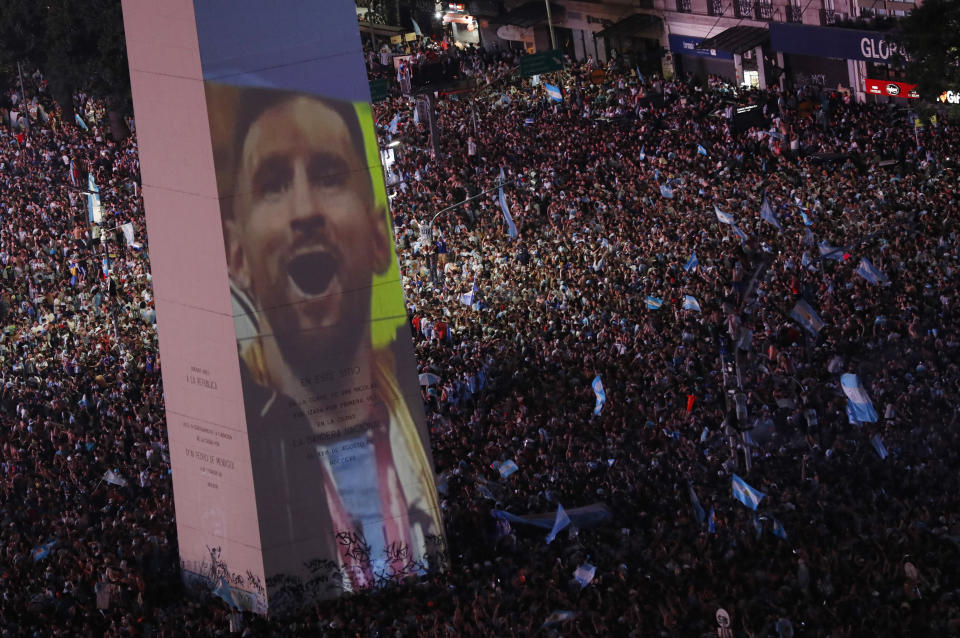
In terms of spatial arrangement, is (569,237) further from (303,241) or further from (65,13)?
(65,13)

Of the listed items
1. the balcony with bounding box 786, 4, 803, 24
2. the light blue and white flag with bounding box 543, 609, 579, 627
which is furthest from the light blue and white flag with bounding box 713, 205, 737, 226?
the balcony with bounding box 786, 4, 803, 24

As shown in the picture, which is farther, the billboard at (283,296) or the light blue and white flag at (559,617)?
the billboard at (283,296)

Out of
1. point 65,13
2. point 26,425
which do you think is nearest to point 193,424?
point 26,425

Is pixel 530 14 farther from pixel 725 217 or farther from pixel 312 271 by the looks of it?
pixel 312 271

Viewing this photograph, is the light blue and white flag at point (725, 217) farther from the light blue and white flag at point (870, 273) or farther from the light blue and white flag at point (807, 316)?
the light blue and white flag at point (807, 316)

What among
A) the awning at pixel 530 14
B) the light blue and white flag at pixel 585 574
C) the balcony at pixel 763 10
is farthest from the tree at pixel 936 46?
the awning at pixel 530 14

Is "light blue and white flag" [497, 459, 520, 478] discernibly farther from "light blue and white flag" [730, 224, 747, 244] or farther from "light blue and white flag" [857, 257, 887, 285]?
"light blue and white flag" [730, 224, 747, 244]
